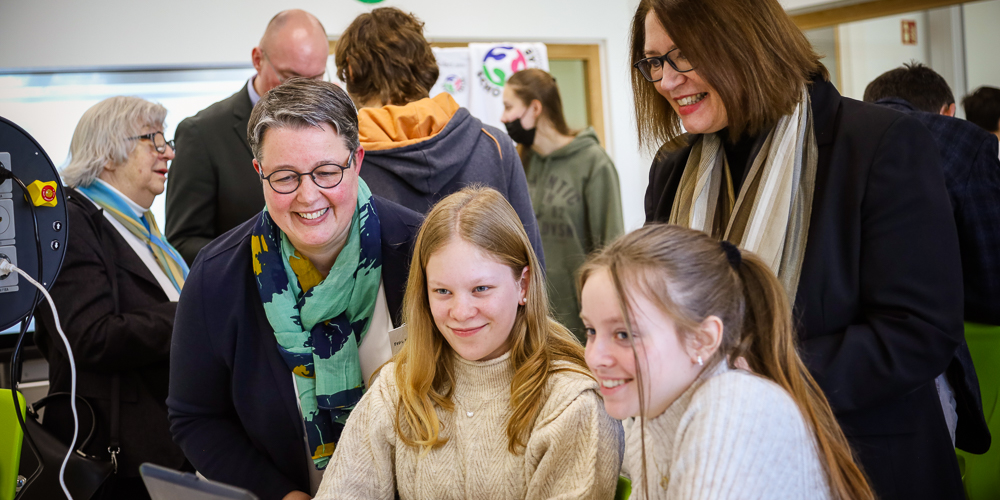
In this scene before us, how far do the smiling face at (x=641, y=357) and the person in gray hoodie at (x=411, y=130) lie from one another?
821mm

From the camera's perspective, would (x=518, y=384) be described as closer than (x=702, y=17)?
No

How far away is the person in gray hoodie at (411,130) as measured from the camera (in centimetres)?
185

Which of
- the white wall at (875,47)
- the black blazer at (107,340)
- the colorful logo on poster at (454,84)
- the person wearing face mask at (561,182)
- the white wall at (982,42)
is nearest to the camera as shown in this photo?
the black blazer at (107,340)

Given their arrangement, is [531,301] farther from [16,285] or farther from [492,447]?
[16,285]

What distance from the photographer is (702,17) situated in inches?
50.1

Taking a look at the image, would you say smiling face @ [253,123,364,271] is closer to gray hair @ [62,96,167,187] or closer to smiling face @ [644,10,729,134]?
smiling face @ [644,10,729,134]

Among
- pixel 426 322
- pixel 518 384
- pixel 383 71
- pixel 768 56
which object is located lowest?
pixel 518 384

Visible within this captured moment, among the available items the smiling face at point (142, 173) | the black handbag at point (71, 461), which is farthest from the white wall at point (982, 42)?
the black handbag at point (71, 461)

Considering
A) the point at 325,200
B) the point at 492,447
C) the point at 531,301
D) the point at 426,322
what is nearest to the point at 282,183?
the point at 325,200

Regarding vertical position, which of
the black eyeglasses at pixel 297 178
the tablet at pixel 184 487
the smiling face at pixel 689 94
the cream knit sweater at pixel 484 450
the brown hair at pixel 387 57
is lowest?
the cream knit sweater at pixel 484 450

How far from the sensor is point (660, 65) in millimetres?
1356

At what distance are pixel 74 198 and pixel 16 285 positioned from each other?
779mm

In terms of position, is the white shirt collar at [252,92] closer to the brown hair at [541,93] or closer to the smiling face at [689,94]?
the brown hair at [541,93]

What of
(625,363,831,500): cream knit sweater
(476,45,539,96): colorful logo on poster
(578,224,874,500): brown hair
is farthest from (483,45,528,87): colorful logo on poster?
(625,363,831,500): cream knit sweater
